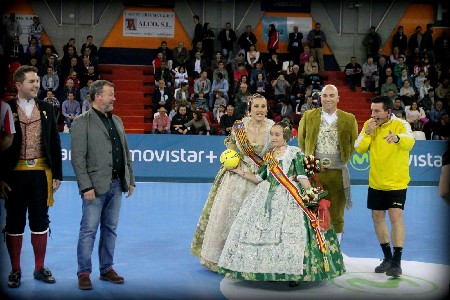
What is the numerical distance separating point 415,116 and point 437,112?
0.66 metres

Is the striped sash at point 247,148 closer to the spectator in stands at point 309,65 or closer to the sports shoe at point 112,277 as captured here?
the sports shoe at point 112,277

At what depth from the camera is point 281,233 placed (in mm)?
5285

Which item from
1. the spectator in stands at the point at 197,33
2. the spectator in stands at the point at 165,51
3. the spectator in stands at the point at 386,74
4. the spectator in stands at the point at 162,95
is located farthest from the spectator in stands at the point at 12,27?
the spectator in stands at the point at 386,74

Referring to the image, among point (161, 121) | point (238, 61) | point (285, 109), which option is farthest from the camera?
point (238, 61)

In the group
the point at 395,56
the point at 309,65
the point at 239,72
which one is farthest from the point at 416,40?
the point at 239,72

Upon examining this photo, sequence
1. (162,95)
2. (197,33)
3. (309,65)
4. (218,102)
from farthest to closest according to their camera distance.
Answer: (197,33) < (309,65) < (162,95) < (218,102)

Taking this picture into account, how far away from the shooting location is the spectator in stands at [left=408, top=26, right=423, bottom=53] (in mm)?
19703

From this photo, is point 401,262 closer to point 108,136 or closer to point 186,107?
point 108,136

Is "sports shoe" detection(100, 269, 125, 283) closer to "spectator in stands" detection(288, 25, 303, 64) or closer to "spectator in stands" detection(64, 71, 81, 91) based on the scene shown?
"spectator in stands" detection(64, 71, 81, 91)

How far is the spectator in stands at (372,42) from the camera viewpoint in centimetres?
1966

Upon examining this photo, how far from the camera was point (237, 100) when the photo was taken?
53.4ft

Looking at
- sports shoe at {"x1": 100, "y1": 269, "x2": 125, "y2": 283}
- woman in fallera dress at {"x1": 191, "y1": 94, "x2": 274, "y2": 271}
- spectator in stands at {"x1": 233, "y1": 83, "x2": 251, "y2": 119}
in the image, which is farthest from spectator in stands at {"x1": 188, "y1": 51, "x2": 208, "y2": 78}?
sports shoe at {"x1": 100, "y1": 269, "x2": 125, "y2": 283}

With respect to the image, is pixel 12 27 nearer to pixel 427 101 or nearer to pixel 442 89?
pixel 427 101

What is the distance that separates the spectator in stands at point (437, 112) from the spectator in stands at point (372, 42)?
3571 millimetres
